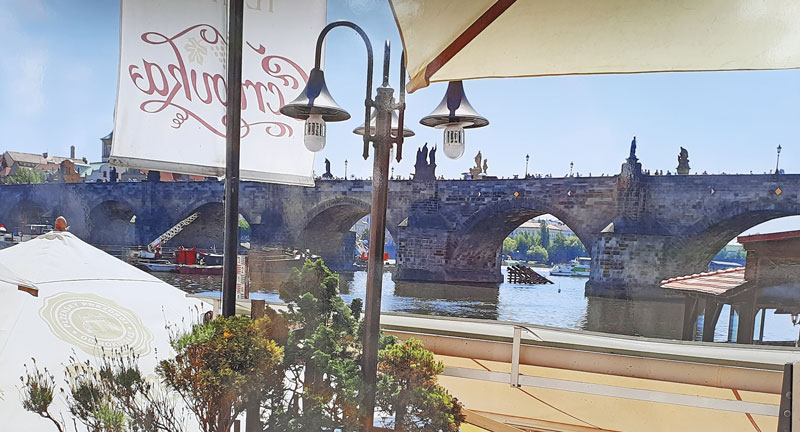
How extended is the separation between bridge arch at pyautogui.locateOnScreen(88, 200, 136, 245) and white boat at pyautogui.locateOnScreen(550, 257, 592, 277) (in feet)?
26.6

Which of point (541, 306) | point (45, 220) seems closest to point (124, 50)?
point (45, 220)

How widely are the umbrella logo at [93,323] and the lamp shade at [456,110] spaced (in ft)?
2.83

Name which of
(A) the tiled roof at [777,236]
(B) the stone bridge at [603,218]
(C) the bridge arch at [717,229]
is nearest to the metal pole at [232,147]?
(A) the tiled roof at [777,236]

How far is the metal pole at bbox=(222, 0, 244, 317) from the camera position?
102 centimetres

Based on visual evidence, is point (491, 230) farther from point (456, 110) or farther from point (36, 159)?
point (456, 110)

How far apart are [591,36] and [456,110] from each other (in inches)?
11.9

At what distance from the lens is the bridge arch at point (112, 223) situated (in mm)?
5047

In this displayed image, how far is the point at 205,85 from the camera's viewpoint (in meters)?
1.25

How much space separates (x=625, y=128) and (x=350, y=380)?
807 centimetres

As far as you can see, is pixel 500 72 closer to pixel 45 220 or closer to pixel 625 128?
pixel 45 220

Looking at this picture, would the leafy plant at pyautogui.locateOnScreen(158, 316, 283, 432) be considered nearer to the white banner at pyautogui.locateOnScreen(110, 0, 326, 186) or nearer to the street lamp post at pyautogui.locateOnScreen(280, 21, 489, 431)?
the street lamp post at pyautogui.locateOnScreen(280, 21, 489, 431)

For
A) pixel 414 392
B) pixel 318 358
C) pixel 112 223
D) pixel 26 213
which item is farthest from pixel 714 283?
pixel 112 223

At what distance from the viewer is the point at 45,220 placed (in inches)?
122

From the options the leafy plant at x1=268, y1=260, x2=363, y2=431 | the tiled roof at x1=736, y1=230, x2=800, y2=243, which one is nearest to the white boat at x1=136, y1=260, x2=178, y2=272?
the leafy plant at x1=268, y1=260, x2=363, y2=431
